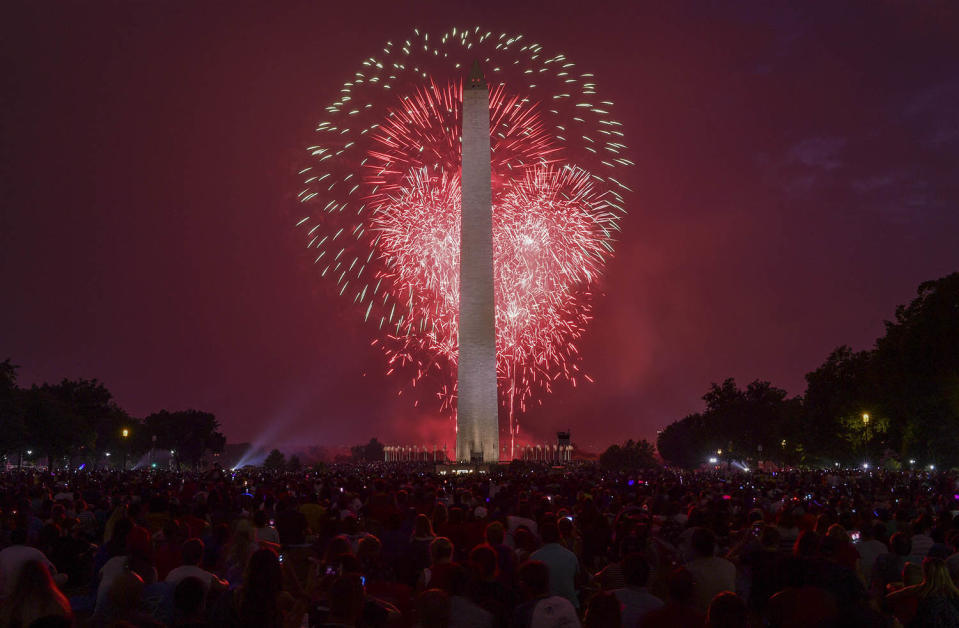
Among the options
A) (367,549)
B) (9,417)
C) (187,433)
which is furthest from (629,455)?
(367,549)

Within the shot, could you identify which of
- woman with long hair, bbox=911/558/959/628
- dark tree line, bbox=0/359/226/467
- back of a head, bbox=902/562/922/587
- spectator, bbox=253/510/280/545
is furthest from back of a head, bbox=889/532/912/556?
dark tree line, bbox=0/359/226/467

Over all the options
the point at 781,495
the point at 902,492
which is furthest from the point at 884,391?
the point at 781,495

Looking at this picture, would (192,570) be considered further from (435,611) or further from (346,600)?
(435,611)

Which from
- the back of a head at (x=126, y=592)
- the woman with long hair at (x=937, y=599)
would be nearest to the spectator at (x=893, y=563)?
the woman with long hair at (x=937, y=599)

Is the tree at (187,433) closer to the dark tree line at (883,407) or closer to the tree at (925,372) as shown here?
the dark tree line at (883,407)

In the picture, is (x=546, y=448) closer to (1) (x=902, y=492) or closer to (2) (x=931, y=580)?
(1) (x=902, y=492)

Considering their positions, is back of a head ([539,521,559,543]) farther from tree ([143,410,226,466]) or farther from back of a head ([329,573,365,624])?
tree ([143,410,226,466])
